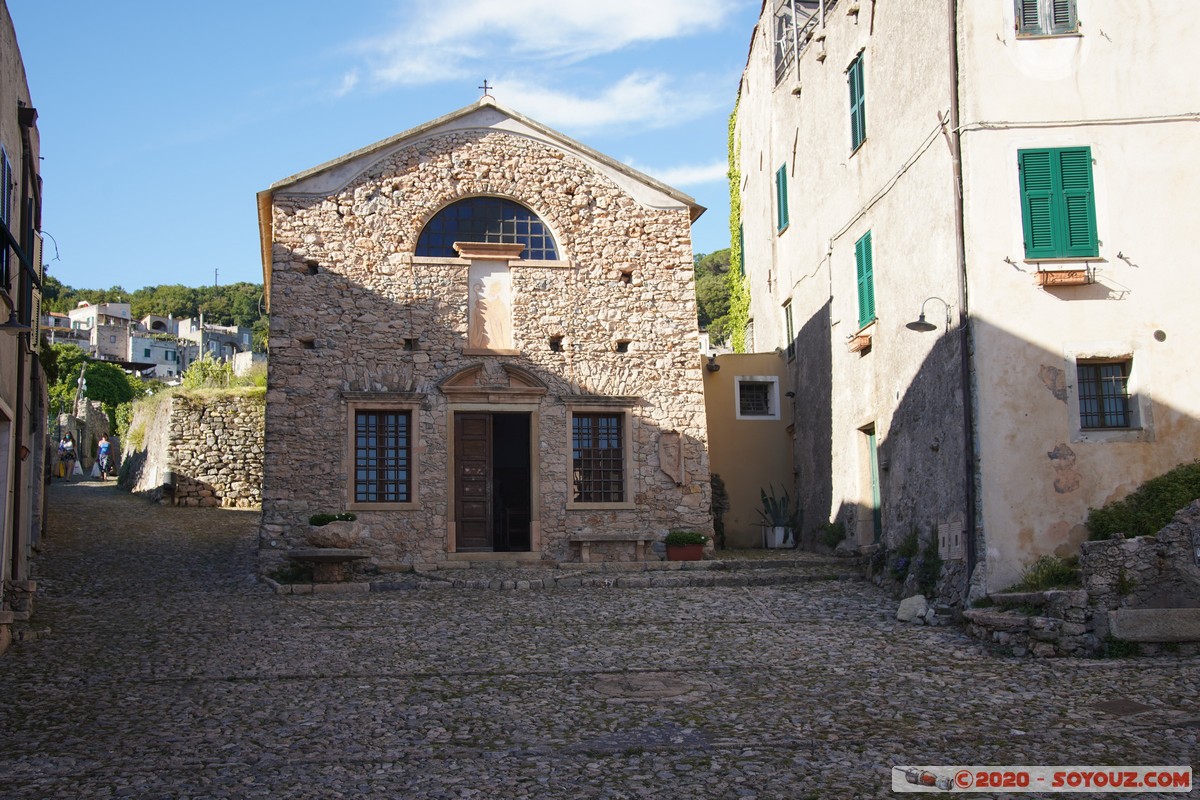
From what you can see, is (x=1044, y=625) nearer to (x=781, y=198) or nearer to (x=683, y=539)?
(x=683, y=539)

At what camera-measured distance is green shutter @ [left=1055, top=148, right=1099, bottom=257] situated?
13.0m

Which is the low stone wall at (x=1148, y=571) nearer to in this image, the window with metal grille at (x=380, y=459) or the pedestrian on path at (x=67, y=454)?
the window with metal grille at (x=380, y=459)

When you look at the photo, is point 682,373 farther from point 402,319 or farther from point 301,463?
point 301,463

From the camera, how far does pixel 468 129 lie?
62.4ft

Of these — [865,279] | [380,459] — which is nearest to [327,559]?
[380,459]

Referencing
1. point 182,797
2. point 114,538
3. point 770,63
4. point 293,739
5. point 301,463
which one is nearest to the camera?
point 182,797

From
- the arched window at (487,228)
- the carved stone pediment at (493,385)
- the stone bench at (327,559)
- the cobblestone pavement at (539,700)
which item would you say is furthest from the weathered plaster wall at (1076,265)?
the stone bench at (327,559)

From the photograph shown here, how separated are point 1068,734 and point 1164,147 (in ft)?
26.5

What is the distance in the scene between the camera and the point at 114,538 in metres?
20.8

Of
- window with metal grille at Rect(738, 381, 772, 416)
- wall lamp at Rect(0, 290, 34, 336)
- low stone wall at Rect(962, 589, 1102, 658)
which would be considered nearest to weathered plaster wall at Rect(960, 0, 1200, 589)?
low stone wall at Rect(962, 589, 1102, 658)

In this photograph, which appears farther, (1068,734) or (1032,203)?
(1032,203)

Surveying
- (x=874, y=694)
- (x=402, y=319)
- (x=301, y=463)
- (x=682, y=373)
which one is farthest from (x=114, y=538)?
(x=874, y=694)

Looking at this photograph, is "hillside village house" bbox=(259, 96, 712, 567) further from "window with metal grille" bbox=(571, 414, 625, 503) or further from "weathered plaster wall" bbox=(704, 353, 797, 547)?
"weathered plaster wall" bbox=(704, 353, 797, 547)

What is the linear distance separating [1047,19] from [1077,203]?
224cm
